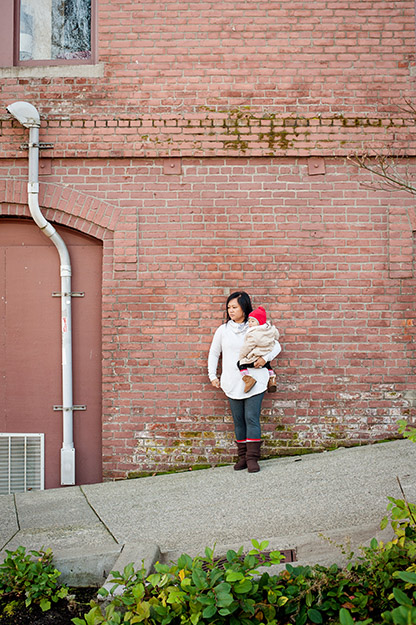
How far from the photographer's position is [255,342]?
5.57 metres

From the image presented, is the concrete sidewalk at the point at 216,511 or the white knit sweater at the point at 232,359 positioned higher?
the white knit sweater at the point at 232,359

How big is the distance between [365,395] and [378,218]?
6.21ft

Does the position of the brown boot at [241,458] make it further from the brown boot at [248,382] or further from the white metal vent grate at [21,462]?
the white metal vent grate at [21,462]

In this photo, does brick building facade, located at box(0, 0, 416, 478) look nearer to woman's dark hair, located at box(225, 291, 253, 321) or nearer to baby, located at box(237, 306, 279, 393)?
woman's dark hair, located at box(225, 291, 253, 321)

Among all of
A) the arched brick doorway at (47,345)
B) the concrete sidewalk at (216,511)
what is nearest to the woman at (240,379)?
the concrete sidewalk at (216,511)

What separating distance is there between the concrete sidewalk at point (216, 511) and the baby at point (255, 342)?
0.93 m

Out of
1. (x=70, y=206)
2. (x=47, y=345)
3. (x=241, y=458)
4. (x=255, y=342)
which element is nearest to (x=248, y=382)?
(x=255, y=342)

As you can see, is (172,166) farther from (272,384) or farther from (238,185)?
(272,384)

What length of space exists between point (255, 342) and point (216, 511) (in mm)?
1644

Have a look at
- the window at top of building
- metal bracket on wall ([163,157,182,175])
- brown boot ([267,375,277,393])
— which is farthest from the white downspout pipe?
brown boot ([267,375,277,393])

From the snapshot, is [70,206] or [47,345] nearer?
[70,206]

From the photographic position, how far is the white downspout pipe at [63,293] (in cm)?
Answer: 605

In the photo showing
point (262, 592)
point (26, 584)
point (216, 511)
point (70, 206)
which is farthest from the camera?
point (70, 206)

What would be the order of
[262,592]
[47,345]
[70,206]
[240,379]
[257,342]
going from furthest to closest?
[47,345] → [70,206] → [240,379] → [257,342] → [262,592]
